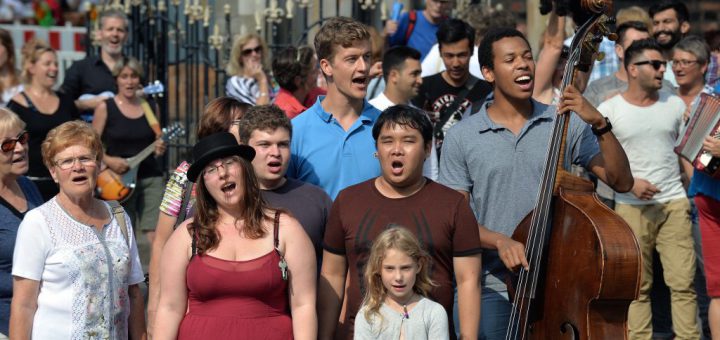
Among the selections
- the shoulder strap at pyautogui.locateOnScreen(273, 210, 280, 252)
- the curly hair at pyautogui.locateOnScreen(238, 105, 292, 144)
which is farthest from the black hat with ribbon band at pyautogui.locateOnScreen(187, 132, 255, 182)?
the curly hair at pyautogui.locateOnScreen(238, 105, 292, 144)

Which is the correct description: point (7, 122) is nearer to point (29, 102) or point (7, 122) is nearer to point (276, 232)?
point (276, 232)

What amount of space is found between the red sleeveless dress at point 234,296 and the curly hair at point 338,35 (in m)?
1.35

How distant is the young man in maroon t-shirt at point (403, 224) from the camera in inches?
217

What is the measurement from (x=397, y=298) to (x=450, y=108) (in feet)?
10.7

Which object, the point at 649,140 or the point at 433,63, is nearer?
the point at 649,140

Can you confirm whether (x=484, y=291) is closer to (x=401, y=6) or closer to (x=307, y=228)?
(x=307, y=228)

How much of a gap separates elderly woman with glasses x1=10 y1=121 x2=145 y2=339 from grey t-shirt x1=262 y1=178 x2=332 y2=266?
718 mm

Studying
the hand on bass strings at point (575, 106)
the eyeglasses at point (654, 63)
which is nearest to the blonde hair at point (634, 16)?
the eyeglasses at point (654, 63)

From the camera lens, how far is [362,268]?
18.2 feet

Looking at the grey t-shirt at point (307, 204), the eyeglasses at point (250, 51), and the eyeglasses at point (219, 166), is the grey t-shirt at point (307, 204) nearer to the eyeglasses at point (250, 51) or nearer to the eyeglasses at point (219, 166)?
the eyeglasses at point (219, 166)

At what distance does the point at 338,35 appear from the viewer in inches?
250

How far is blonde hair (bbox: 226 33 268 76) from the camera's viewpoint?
10.1m

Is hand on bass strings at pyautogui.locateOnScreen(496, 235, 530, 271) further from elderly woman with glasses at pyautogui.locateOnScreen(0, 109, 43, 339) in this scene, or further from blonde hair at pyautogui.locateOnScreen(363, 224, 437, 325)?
elderly woman with glasses at pyautogui.locateOnScreen(0, 109, 43, 339)

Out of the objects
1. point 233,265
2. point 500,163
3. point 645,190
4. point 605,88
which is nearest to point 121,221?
point 233,265
